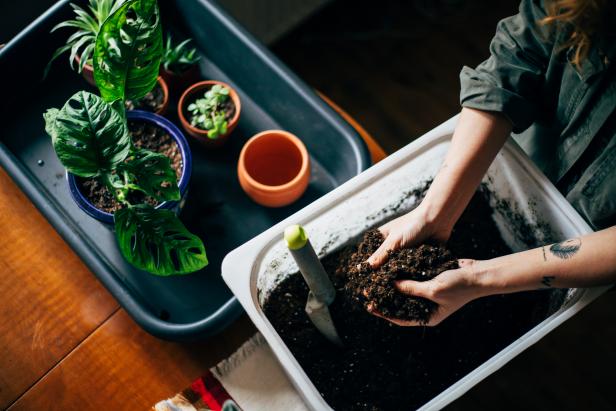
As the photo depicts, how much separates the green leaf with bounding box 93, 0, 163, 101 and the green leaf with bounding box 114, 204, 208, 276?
0.19 meters

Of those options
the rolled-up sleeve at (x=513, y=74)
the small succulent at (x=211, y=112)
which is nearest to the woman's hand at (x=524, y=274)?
the rolled-up sleeve at (x=513, y=74)

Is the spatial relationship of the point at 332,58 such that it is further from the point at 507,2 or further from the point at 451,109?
the point at 507,2

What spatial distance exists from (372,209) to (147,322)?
44cm

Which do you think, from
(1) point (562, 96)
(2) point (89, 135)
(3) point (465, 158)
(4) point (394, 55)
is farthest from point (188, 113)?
(4) point (394, 55)

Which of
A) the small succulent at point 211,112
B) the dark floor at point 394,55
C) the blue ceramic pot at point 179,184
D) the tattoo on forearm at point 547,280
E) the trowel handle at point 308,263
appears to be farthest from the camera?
the dark floor at point 394,55

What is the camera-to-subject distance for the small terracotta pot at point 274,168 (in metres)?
0.98

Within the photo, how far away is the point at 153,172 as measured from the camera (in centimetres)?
83

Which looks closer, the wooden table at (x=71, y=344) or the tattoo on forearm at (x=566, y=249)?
the tattoo on forearm at (x=566, y=249)

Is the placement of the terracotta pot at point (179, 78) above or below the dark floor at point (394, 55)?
above

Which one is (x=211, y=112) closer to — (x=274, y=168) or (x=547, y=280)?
(x=274, y=168)

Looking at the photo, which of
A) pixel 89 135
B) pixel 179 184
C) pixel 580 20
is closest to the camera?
pixel 580 20

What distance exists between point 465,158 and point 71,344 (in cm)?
76

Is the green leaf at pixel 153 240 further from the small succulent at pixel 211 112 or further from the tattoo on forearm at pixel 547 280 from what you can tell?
the tattoo on forearm at pixel 547 280

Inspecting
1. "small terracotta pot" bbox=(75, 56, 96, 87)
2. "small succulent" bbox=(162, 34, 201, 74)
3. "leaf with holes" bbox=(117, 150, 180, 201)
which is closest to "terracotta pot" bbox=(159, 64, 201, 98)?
"small succulent" bbox=(162, 34, 201, 74)
